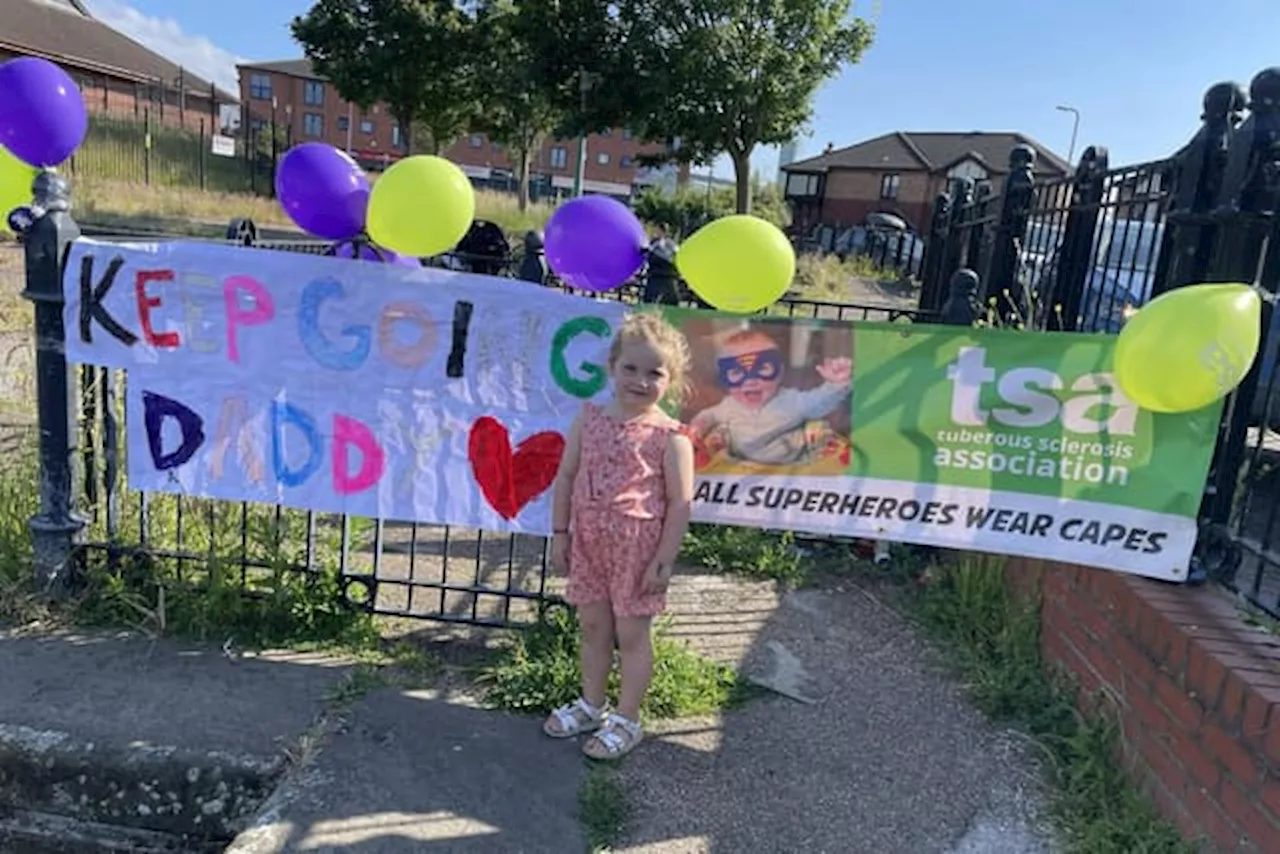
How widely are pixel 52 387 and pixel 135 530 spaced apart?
0.67 metres

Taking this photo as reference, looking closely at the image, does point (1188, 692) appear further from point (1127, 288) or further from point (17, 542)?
point (17, 542)

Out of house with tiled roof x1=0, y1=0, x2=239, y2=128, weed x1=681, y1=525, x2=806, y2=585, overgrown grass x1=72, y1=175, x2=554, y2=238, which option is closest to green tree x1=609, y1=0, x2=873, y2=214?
Answer: overgrown grass x1=72, y1=175, x2=554, y2=238

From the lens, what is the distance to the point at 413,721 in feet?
9.83

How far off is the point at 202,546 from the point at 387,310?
1389 millimetres

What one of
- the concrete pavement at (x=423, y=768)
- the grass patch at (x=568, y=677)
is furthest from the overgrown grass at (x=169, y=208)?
the grass patch at (x=568, y=677)

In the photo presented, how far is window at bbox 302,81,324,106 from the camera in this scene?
85.9 meters

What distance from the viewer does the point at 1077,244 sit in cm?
447

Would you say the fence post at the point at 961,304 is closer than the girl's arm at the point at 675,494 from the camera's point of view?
No

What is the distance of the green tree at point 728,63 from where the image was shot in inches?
691

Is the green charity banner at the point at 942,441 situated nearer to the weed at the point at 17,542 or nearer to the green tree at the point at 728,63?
the weed at the point at 17,542

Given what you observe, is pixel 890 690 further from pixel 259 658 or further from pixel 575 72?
pixel 575 72

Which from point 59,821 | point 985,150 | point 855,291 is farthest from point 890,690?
point 985,150

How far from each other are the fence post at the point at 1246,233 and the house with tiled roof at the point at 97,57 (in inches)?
1436

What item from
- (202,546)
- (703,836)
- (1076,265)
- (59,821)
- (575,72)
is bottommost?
(59,821)
